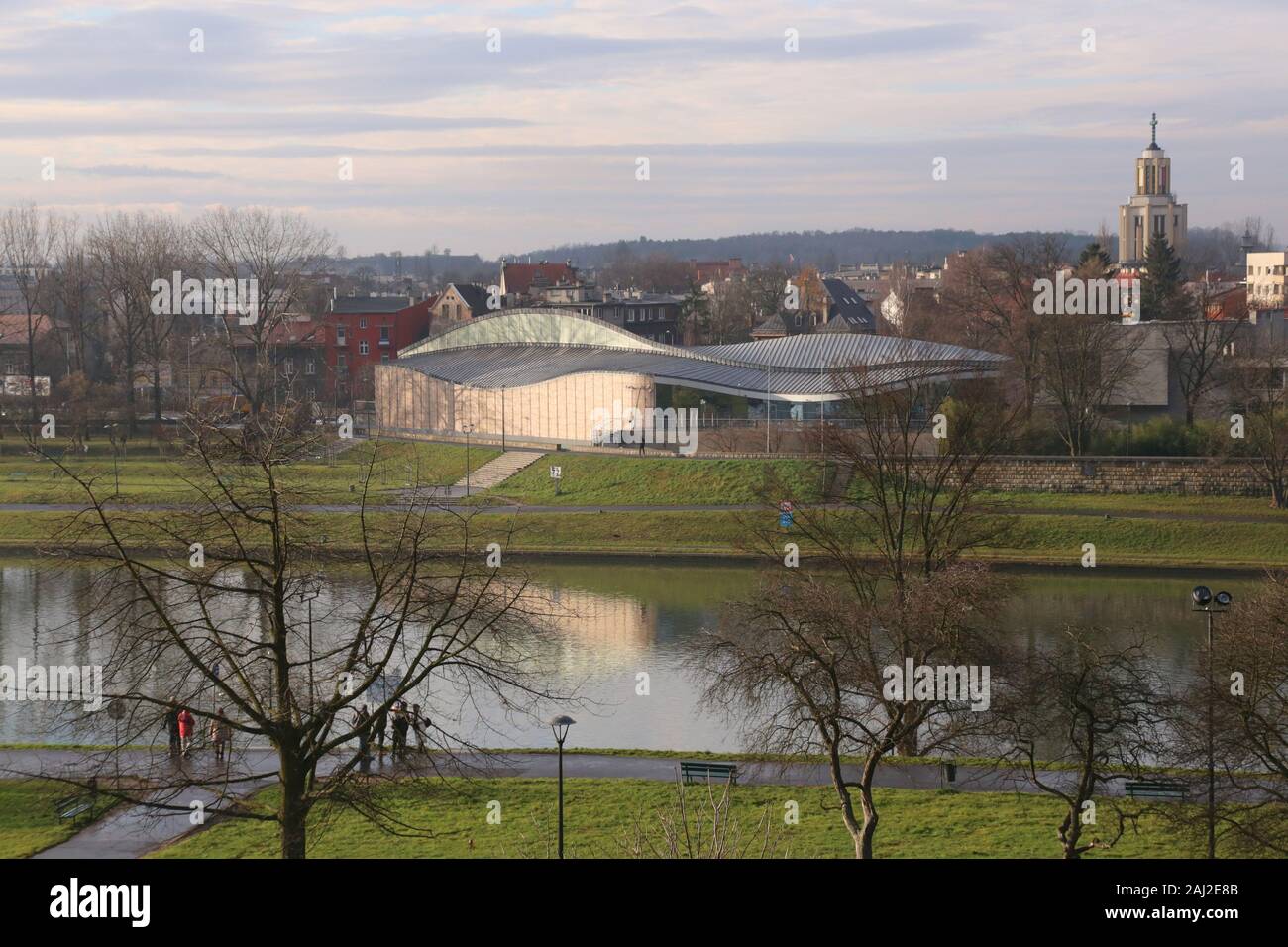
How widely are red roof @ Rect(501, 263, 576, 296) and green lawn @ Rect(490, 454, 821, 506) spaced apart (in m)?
61.5

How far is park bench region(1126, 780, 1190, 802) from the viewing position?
1597 centimetres

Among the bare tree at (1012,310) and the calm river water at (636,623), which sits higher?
the bare tree at (1012,310)

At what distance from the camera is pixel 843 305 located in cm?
11588

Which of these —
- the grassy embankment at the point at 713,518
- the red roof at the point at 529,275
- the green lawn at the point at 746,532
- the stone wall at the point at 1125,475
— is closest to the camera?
the green lawn at the point at 746,532

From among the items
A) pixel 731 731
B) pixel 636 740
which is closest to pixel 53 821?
pixel 636 740

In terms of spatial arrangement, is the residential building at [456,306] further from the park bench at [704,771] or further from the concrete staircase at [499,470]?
the park bench at [704,771]

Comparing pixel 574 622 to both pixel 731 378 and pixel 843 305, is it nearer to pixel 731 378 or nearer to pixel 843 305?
pixel 731 378

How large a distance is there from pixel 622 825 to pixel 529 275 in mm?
101922

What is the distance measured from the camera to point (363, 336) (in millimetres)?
82562

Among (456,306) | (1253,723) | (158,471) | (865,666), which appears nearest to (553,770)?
(865,666)

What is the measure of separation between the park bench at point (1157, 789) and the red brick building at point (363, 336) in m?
64.4

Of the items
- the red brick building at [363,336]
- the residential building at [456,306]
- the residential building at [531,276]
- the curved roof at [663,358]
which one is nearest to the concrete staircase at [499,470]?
the curved roof at [663,358]

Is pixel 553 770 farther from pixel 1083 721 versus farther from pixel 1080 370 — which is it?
pixel 1080 370

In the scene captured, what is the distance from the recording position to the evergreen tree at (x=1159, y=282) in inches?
2734
